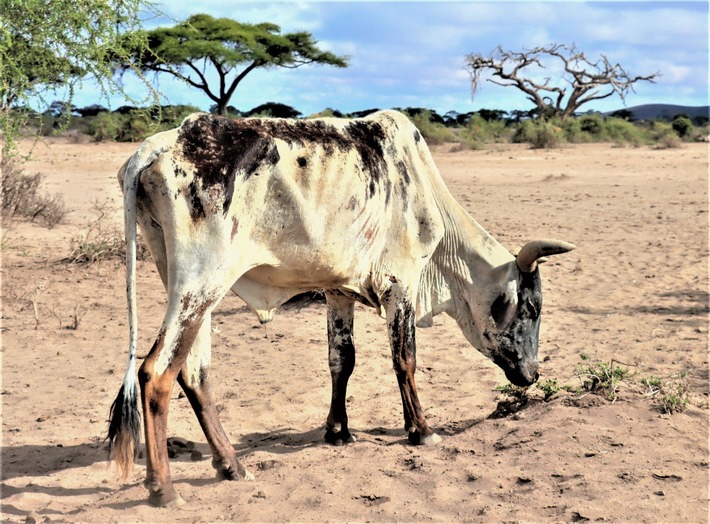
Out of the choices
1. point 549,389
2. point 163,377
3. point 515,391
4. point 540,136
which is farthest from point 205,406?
point 540,136

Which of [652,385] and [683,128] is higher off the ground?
[683,128]

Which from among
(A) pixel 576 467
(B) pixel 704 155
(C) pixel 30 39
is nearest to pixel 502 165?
(B) pixel 704 155

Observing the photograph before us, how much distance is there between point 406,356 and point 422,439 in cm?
53

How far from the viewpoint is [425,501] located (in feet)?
15.3

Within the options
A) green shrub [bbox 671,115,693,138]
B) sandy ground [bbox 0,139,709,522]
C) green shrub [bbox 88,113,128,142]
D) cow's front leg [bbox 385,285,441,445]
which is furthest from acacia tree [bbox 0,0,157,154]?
green shrub [bbox 671,115,693,138]

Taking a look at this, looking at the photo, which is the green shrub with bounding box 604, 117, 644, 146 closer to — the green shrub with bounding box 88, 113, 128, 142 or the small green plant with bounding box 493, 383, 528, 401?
the green shrub with bounding box 88, 113, 128, 142

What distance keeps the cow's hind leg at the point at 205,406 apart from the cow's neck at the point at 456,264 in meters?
1.56

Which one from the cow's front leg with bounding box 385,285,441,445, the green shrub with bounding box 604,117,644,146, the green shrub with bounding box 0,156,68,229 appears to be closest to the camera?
the cow's front leg with bounding box 385,285,441,445

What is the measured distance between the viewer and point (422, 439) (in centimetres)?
562

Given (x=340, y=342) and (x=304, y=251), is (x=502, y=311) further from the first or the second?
(x=304, y=251)

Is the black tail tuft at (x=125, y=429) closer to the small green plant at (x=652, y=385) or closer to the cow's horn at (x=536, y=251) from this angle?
the cow's horn at (x=536, y=251)

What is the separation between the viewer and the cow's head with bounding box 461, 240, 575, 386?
5.90m

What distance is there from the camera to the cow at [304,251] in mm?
4656

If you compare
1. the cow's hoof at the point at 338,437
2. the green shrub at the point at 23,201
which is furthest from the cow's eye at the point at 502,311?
the green shrub at the point at 23,201
